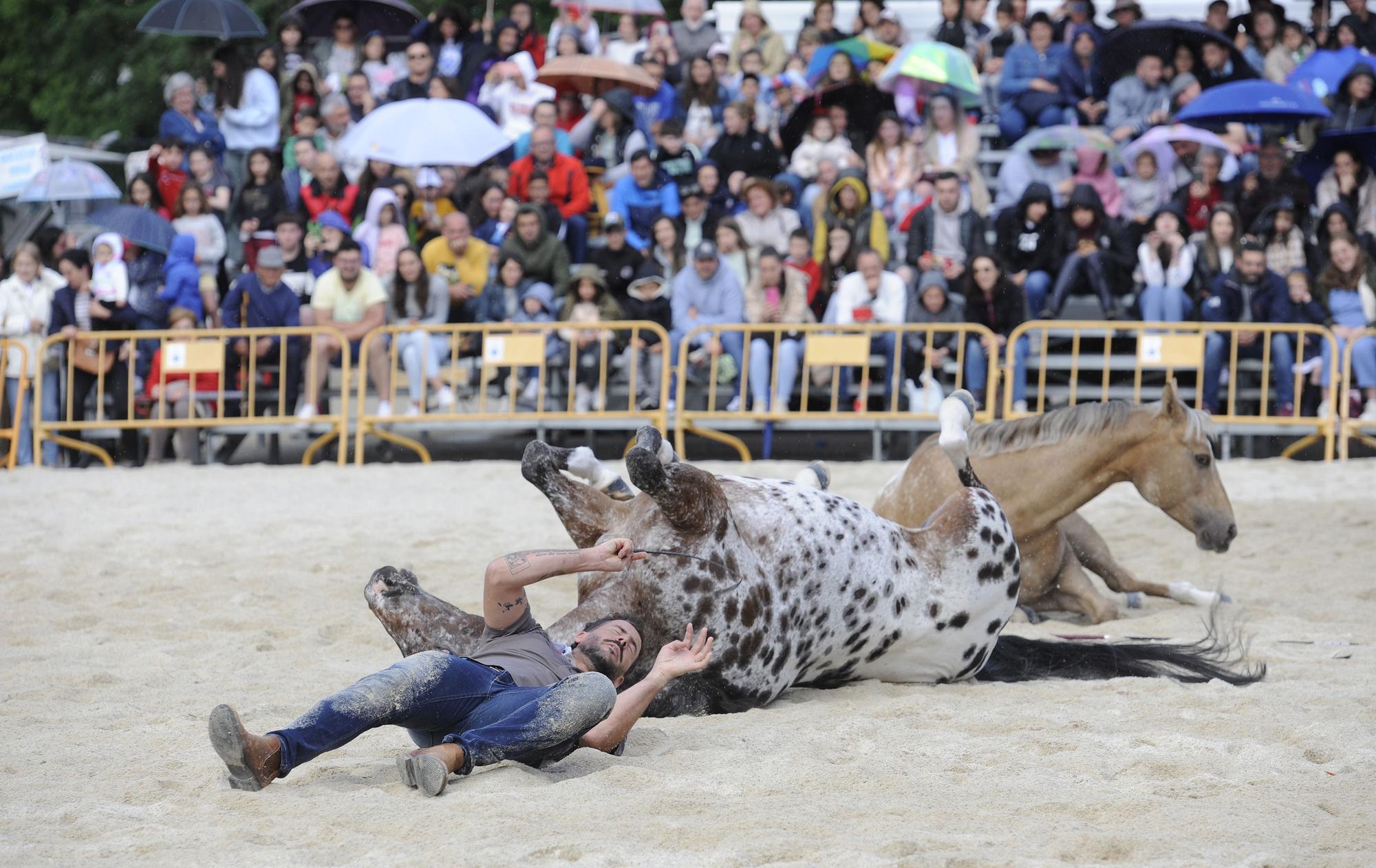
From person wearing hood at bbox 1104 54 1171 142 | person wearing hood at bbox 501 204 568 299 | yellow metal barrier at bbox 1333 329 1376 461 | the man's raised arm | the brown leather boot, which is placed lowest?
the brown leather boot

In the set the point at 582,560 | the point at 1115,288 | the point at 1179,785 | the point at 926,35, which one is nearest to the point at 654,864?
the point at 582,560

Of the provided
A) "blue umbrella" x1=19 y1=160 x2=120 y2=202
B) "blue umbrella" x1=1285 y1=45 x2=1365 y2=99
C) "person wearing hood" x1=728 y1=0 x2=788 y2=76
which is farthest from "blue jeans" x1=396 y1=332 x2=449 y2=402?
"blue umbrella" x1=1285 y1=45 x2=1365 y2=99

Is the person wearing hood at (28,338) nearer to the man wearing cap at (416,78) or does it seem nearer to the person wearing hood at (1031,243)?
the man wearing cap at (416,78)

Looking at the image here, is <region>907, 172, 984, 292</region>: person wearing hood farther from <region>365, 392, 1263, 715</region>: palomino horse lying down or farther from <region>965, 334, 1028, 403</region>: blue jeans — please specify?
<region>365, 392, 1263, 715</region>: palomino horse lying down

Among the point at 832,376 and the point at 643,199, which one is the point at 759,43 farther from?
the point at 832,376

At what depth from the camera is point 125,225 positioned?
13.3 m

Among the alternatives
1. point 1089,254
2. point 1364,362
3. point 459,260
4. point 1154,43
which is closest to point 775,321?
point 1089,254

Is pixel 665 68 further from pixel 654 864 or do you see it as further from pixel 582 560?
pixel 654 864

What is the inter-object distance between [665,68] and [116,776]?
12.7 metres

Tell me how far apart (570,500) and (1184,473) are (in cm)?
293

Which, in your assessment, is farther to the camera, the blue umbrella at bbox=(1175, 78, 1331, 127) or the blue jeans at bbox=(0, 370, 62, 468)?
the blue umbrella at bbox=(1175, 78, 1331, 127)

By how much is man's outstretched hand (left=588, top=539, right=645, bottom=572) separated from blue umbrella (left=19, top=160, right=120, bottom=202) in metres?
11.6

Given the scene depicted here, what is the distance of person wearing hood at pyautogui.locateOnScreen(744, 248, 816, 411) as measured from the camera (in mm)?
12414

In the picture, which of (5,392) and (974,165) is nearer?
(5,392)
